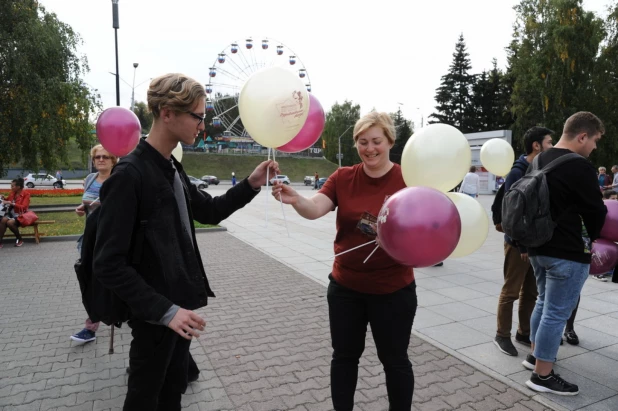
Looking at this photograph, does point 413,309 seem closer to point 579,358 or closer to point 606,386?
point 606,386

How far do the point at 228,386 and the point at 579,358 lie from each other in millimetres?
3223

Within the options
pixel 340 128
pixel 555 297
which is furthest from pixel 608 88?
pixel 340 128

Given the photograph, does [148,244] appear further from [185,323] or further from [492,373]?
[492,373]

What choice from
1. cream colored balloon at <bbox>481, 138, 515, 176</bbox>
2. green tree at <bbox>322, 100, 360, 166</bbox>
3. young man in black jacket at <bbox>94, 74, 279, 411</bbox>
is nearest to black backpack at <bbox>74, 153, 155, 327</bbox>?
young man in black jacket at <bbox>94, 74, 279, 411</bbox>

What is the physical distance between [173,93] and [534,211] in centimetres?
263

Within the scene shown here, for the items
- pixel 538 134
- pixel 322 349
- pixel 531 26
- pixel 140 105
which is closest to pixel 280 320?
pixel 322 349

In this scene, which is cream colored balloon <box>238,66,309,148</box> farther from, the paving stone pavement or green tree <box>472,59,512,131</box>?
green tree <box>472,59,512,131</box>

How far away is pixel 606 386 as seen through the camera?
10.9ft

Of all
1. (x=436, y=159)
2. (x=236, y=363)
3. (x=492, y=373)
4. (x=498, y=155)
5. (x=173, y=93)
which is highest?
(x=173, y=93)

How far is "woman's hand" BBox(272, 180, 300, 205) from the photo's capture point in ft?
8.55

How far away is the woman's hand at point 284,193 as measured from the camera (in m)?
2.61

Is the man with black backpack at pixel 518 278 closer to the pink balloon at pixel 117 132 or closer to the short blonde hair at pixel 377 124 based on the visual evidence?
the short blonde hair at pixel 377 124

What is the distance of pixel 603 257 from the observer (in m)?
3.41

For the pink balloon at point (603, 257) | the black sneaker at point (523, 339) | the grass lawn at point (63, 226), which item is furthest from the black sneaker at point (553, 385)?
the grass lawn at point (63, 226)
